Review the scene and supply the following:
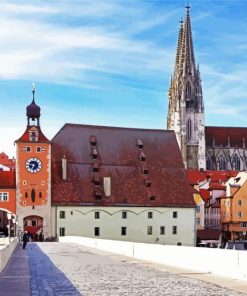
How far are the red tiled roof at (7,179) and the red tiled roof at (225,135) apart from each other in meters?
94.7

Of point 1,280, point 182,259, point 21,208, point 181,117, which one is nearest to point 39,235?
point 21,208

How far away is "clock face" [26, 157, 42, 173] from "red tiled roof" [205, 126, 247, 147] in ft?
315

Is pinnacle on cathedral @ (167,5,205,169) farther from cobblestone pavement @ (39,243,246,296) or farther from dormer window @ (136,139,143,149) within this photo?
cobblestone pavement @ (39,243,246,296)

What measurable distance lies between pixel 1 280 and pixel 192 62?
16355 cm

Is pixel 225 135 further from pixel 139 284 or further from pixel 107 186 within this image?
pixel 139 284

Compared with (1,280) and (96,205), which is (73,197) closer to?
(96,205)

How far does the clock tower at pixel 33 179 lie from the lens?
87.4 metres

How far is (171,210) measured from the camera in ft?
302

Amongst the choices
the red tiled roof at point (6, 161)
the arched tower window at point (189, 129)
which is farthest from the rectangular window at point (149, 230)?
the arched tower window at point (189, 129)

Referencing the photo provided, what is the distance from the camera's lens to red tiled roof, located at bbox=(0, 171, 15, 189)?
88875mm

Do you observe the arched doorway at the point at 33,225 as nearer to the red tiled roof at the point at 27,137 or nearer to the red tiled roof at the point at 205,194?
the red tiled roof at the point at 27,137

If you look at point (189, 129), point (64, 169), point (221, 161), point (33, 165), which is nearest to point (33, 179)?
A: point (33, 165)

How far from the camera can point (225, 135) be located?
603 ft

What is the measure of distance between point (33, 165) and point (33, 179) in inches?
66.1
